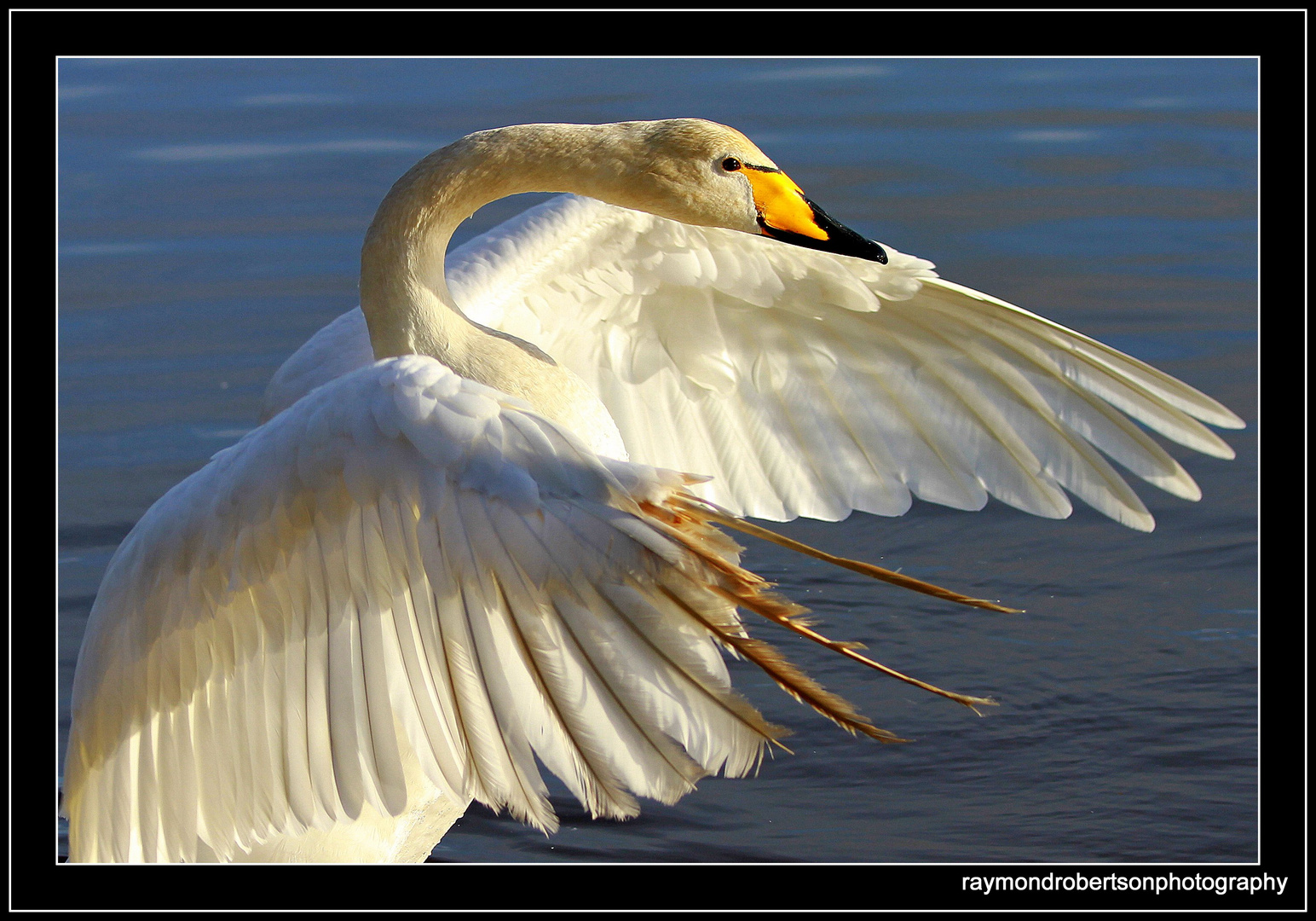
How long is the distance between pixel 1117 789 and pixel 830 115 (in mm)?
5785

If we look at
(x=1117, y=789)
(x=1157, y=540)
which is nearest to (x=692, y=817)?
(x=1117, y=789)

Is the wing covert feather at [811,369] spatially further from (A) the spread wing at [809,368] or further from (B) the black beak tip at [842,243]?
(B) the black beak tip at [842,243]

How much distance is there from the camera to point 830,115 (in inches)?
383

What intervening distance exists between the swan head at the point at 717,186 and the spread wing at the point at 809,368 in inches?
22.1

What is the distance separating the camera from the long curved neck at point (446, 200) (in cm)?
373

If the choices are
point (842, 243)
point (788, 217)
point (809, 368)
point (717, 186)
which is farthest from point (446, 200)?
point (809, 368)

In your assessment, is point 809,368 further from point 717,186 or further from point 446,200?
point 446,200

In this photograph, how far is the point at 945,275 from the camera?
7.90m

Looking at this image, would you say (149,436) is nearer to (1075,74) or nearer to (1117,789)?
(1117,789)

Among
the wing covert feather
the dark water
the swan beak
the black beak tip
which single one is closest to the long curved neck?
the swan beak

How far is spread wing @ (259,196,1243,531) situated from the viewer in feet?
14.7

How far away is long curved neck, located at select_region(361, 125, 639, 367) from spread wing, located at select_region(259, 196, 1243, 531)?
72 cm

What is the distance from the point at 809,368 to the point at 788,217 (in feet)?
3.21

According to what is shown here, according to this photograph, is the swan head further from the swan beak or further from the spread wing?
the spread wing
